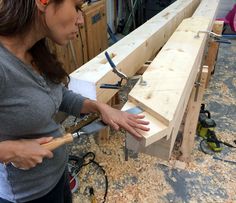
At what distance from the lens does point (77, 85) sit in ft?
3.93

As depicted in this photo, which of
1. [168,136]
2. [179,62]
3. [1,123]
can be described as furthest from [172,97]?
[1,123]

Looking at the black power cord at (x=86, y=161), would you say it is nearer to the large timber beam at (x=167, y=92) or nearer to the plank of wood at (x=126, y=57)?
the plank of wood at (x=126, y=57)

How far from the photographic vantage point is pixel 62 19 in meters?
0.73

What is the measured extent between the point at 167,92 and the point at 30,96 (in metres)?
0.52

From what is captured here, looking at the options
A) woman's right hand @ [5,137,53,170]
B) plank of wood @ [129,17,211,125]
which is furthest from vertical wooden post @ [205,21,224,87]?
woman's right hand @ [5,137,53,170]

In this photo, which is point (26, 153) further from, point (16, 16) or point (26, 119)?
point (16, 16)

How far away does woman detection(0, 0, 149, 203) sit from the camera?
69cm

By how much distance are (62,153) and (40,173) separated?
0.37ft

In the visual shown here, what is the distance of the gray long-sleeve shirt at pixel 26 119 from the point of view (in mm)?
695

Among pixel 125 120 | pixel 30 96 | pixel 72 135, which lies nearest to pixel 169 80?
pixel 125 120

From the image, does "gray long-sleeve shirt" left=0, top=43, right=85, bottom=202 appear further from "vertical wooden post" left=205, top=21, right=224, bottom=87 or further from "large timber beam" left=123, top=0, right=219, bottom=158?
"vertical wooden post" left=205, top=21, right=224, bottom=87

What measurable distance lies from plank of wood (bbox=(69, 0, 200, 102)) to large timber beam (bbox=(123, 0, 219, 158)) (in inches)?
6.7

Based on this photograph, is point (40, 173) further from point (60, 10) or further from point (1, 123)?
Answer: point (60, 10)

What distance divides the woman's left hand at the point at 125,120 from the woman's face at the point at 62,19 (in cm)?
30
